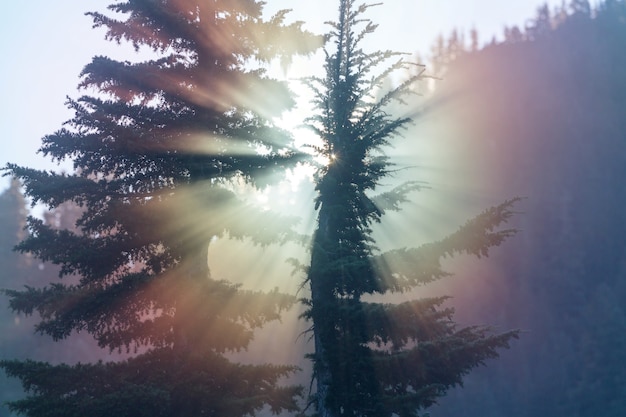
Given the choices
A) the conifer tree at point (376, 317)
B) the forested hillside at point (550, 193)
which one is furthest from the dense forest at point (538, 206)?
the conifer tree at point (376, 317)

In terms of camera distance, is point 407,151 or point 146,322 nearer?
point 146,322

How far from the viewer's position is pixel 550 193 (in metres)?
77.7

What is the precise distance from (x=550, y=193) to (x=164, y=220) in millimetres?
76879

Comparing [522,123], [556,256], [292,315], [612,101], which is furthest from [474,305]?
[612,101]

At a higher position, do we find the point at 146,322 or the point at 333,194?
the point at 333,194

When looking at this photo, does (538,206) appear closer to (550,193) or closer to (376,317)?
(550,193)

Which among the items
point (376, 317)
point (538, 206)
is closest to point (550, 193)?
point (538, 206)

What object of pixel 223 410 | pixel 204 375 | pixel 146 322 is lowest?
pixel 223 410

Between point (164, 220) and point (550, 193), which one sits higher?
→ point (550, 193)

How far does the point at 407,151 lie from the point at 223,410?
79758mm

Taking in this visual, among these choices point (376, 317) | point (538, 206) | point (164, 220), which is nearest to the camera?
point (376, 317)

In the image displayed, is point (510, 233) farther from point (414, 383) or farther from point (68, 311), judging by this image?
point (68, 311)

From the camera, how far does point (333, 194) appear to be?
34.3ft

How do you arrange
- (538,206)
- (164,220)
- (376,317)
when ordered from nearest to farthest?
(376,317), (164,220), (538,206)
